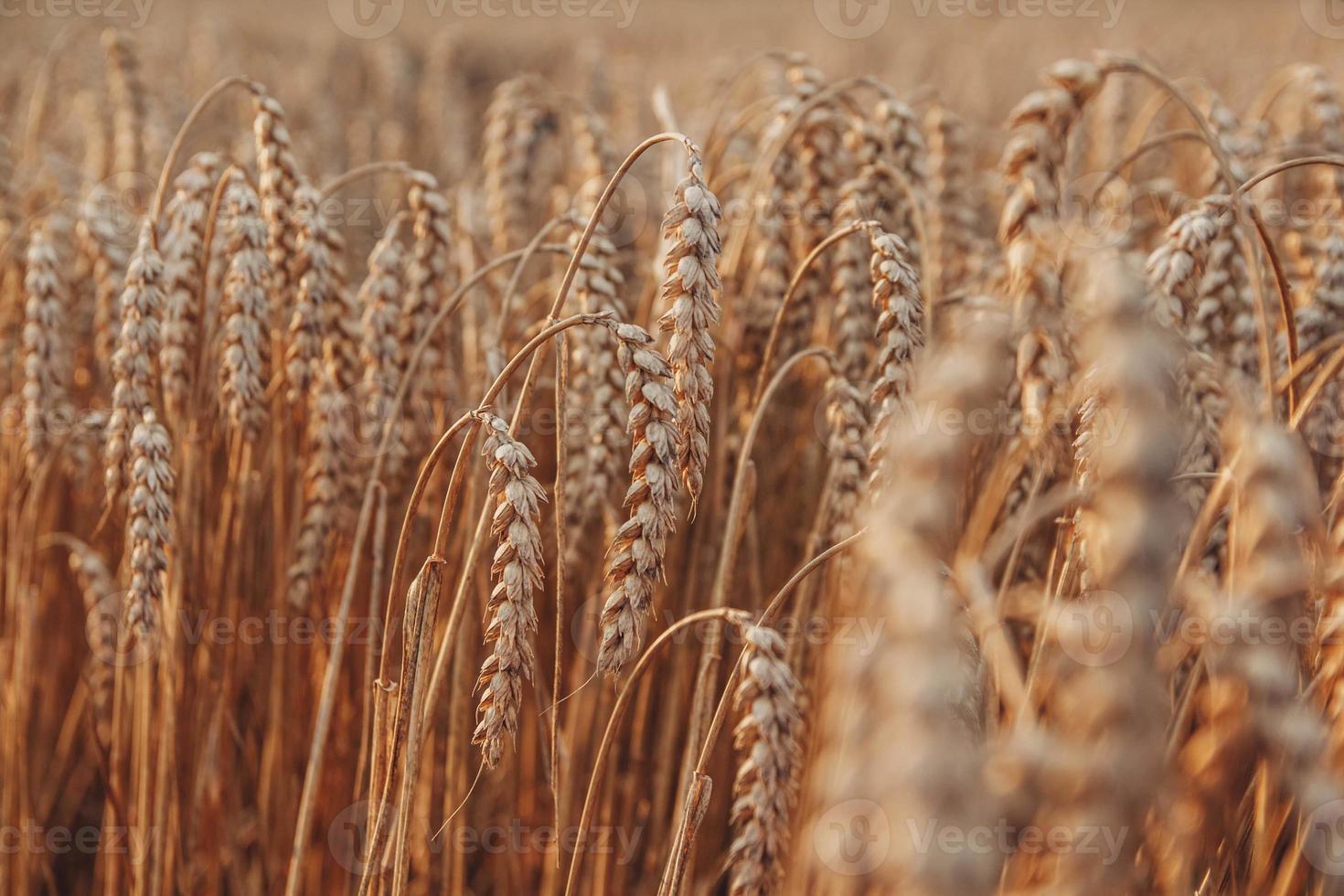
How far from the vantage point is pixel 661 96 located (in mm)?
1685

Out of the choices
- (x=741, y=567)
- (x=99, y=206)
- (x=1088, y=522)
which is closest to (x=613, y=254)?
(x=741, y=567)

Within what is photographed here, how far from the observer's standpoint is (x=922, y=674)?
46cm

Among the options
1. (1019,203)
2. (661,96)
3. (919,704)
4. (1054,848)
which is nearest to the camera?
(919,704)

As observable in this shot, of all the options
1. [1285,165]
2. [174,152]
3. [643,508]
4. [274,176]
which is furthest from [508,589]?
[1285,165]

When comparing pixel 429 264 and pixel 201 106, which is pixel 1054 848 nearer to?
pixel 429 264

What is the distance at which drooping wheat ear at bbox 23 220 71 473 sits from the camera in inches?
55.1

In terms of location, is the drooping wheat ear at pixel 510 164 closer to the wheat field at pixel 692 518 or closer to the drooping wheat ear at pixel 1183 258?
the wheat field at pixel 692 518

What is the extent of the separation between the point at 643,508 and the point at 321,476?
66 cm

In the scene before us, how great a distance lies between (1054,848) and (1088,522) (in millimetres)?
230

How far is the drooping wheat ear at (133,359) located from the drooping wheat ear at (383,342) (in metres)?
0.27

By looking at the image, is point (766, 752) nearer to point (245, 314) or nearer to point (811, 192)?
point (245, 314)

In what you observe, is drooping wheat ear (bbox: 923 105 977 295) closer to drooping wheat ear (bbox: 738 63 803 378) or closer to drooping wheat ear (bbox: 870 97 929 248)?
drooping wheat ear (bbox: 870 97 929 248)

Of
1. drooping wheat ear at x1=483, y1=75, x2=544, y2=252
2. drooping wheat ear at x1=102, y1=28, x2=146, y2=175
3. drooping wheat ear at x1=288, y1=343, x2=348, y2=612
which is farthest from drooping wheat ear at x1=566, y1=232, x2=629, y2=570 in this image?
drooping wheat ear at x1=102, y1=28, x2=146, y2=175

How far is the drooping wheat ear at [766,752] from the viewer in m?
0.79
